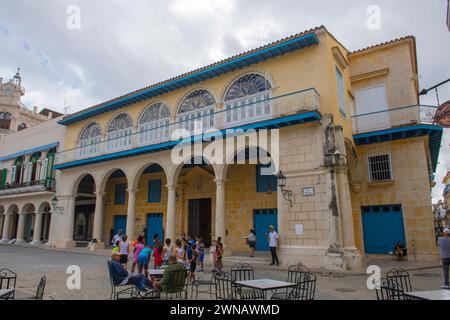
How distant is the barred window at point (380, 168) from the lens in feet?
45.0

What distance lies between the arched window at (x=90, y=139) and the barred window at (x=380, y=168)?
14.4 metres

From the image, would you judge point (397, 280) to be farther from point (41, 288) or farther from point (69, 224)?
point (69, 224)

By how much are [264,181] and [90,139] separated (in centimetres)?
1130

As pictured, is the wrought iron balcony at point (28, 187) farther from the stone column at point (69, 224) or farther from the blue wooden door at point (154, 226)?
the blue wooden door at point (154, 226)

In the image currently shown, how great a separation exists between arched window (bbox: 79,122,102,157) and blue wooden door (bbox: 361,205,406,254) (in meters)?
14.6

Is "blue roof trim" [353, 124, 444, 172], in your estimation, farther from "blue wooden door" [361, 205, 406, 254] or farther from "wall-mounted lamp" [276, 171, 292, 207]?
"wall-mounted lamp" [276, 171, 292, 207]

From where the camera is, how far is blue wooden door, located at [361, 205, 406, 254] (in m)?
13.1

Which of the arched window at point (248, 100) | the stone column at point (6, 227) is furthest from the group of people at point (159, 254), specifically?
the stone column at point (6, 227)

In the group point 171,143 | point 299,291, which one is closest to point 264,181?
point 171,143

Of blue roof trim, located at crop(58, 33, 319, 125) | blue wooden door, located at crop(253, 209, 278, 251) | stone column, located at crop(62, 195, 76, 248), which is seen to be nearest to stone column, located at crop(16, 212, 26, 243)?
stone column, located at crop(62, 195, 76, 248)
